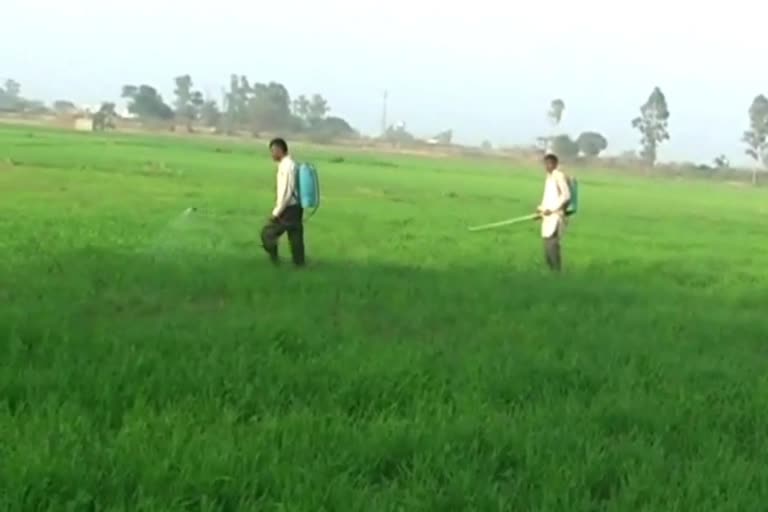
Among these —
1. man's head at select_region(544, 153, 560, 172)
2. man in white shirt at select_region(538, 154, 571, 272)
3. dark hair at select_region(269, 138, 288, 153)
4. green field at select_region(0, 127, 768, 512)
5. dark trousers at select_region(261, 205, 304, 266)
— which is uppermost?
dark hair at select_region(269, 138, 288, 153)

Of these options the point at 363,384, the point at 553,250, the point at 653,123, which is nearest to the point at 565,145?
the point at 653,123

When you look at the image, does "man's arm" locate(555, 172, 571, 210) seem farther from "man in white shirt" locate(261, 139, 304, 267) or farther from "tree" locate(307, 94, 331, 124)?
"tree" locate(307, 94, 331, 124)

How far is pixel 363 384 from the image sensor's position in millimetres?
6109

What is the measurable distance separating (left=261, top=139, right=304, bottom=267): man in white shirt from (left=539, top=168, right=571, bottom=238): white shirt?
123 inches

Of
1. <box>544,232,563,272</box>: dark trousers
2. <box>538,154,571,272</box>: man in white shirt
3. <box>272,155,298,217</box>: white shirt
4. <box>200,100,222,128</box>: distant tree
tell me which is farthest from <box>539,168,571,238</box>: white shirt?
<box>200,100,222,128</box>: distant tree

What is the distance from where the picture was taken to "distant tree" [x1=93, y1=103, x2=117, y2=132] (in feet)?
298

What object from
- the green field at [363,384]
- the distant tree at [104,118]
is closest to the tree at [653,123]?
the distant tree at [104,118]

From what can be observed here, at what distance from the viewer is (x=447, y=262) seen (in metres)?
15.1

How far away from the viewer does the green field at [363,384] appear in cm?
440

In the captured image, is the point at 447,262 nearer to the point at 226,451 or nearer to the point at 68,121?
the point at 226,451

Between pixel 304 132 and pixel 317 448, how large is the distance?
117 meters

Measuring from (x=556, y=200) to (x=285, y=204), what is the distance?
3422 millimetres

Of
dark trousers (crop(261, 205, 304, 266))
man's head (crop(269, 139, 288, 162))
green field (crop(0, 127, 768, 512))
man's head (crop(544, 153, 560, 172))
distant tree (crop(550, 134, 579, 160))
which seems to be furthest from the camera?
distant tree (crop(550, 134, 579, 160))

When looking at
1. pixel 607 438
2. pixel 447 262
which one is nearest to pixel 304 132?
pixel 447 262
